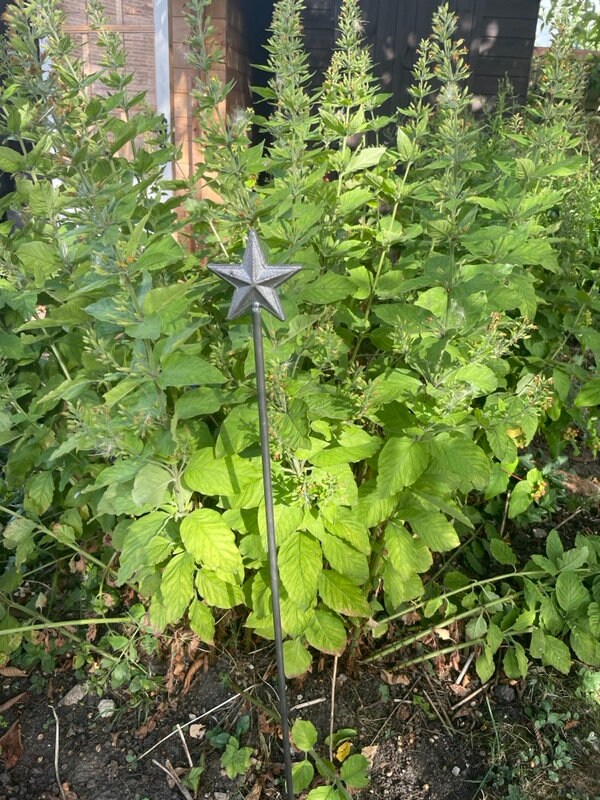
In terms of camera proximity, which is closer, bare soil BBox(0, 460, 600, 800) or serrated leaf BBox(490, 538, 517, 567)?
bare soil BBox(0, 460, 600, 800)

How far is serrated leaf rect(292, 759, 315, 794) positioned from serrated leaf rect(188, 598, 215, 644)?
39 cm

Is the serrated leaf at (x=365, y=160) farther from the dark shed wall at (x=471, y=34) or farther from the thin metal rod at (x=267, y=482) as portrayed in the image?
the dark shed wall at (x=471, y=34)

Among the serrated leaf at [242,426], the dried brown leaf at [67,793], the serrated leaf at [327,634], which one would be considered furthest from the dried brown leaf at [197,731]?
the serrated leaf at [242,426]

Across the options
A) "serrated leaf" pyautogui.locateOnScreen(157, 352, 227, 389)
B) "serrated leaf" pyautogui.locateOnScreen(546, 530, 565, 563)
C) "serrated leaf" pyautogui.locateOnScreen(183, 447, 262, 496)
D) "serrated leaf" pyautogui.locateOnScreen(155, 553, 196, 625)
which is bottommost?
"serrated leaf" pyautogui.locateOnScreen(546, 530, 565, 563)

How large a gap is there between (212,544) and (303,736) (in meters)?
0.61

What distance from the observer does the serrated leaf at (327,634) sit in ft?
5.73

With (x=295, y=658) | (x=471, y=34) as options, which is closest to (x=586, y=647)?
(x=295, y=658)

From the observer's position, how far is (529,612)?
73.7 inches

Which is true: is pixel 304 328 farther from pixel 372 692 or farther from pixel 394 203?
pixel 372 692

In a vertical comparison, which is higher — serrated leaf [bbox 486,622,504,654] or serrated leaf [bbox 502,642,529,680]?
serrated leaf [bbox 486,622,504,654]

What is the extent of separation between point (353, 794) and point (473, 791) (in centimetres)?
33

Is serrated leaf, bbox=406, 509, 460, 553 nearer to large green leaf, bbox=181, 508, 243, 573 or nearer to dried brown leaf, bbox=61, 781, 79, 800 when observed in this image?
large green leaf, bbox=181, 508, 243, 573

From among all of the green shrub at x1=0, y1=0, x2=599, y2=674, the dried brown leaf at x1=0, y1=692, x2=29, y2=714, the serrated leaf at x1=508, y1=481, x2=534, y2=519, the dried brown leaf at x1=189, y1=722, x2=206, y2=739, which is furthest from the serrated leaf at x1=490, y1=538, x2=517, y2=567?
the dried brown leaf at x1=0, y1=692, x2=29, y2=714

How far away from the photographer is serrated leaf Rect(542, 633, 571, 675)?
181 centimetres
